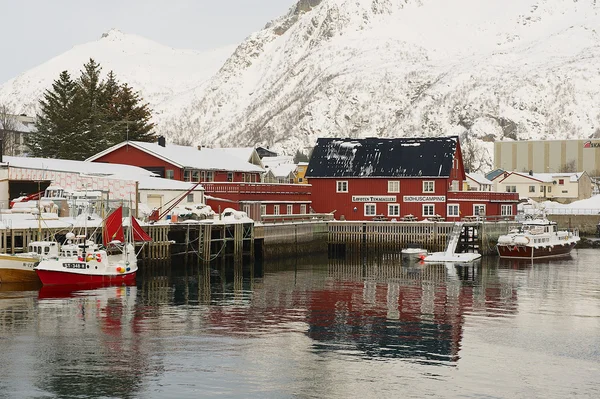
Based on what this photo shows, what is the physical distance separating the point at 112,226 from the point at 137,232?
334 cm

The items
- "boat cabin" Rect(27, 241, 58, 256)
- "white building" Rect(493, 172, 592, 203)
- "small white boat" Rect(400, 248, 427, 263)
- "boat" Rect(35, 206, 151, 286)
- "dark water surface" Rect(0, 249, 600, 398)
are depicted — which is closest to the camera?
"dark water surface" Rect(0, 249, 600, 398)

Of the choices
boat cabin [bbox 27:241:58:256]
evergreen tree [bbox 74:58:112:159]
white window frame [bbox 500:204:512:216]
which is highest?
evergreen tree [bbox 74:58:112:159]

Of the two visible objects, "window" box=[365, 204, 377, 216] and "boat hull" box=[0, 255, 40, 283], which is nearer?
"boat hull" box=[0, 255, 40, 283]

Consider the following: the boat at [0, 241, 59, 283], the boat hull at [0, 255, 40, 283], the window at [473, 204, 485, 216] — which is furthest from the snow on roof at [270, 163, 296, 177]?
the boat hull at [0, 255, 40, 283]

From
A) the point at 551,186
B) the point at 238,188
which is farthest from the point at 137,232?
the point at 551,186

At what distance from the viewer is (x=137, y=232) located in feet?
192

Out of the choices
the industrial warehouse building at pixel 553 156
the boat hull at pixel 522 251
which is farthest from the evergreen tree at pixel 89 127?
the industrial warehouse building at pixel 553 156

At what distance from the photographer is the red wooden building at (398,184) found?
288 feet

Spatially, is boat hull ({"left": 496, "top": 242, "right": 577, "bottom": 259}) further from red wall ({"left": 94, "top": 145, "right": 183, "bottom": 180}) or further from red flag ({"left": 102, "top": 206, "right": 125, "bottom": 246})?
red flag ({"left": 102, "top": 206, "right": 125, "bottom": 246})

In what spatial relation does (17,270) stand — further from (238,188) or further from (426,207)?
(426,207)

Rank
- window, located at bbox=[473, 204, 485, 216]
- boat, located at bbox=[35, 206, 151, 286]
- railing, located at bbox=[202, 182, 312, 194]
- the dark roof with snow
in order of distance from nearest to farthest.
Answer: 1. boat, located at bbox=[35, 206, 151, 286]
2. railing, located at bbox=[202, 182, 312, 194]
3. window, located at bbox=[473, 204, 485, 216]
4. the dark roof with snow

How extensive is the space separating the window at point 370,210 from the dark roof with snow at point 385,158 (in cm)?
311

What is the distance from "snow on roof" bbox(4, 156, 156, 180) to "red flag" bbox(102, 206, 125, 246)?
14645mm

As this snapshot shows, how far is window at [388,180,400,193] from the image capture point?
293 ft
